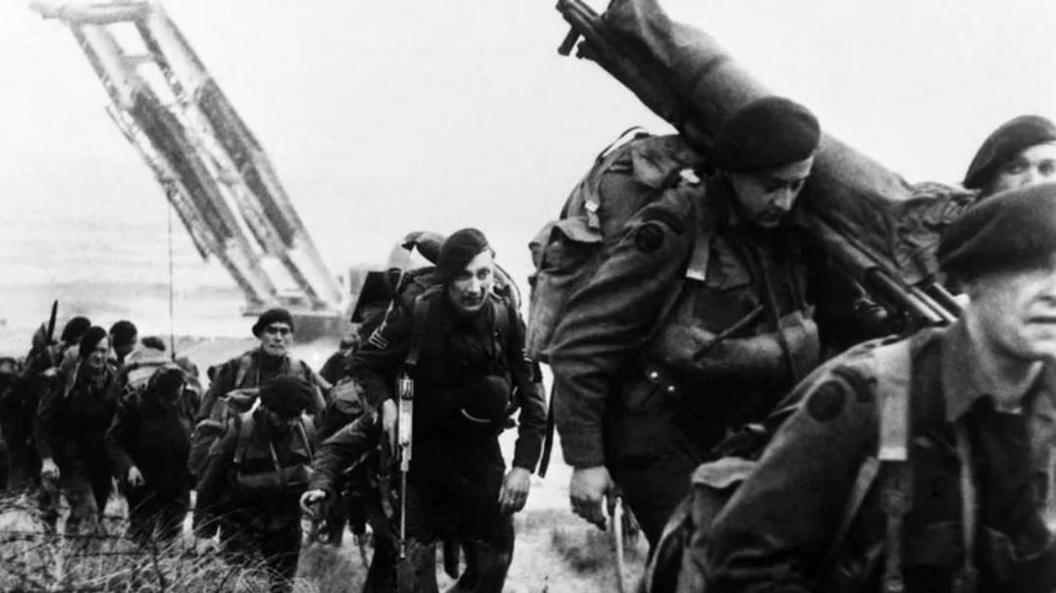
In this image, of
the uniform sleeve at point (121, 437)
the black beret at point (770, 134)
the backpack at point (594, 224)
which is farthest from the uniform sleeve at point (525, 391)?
the uniform sleeve at point (121, 437)

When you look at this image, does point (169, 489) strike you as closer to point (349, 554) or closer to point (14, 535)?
point (349, 554)

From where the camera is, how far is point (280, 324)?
911 cm

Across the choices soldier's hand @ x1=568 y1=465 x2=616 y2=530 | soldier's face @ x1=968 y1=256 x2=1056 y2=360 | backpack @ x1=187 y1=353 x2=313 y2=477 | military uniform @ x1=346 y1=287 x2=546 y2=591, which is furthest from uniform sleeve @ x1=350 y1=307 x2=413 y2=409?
soldier's face @ x1=968 y1=256 x2=1056 y2=360

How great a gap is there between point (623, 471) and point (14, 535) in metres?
2.36

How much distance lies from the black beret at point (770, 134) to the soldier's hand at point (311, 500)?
346cm

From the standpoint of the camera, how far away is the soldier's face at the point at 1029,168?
4.52 m

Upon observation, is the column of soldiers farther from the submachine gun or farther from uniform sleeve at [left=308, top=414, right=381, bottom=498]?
the submachine gun

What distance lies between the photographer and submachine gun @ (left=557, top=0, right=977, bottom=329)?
4.18 m

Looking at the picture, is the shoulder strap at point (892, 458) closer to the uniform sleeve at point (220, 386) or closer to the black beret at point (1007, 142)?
the black beret at point (1007, 142)

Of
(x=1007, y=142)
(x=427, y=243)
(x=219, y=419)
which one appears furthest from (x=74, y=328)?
(x=1007, y=142)

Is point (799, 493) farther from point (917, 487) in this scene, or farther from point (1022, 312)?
point (1022, 312)

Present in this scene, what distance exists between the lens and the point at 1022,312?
2.53m

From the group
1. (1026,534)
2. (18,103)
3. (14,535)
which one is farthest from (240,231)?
(1026,534)

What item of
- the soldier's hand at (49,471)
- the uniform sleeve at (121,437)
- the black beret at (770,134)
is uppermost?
the black beret at (770,134)
